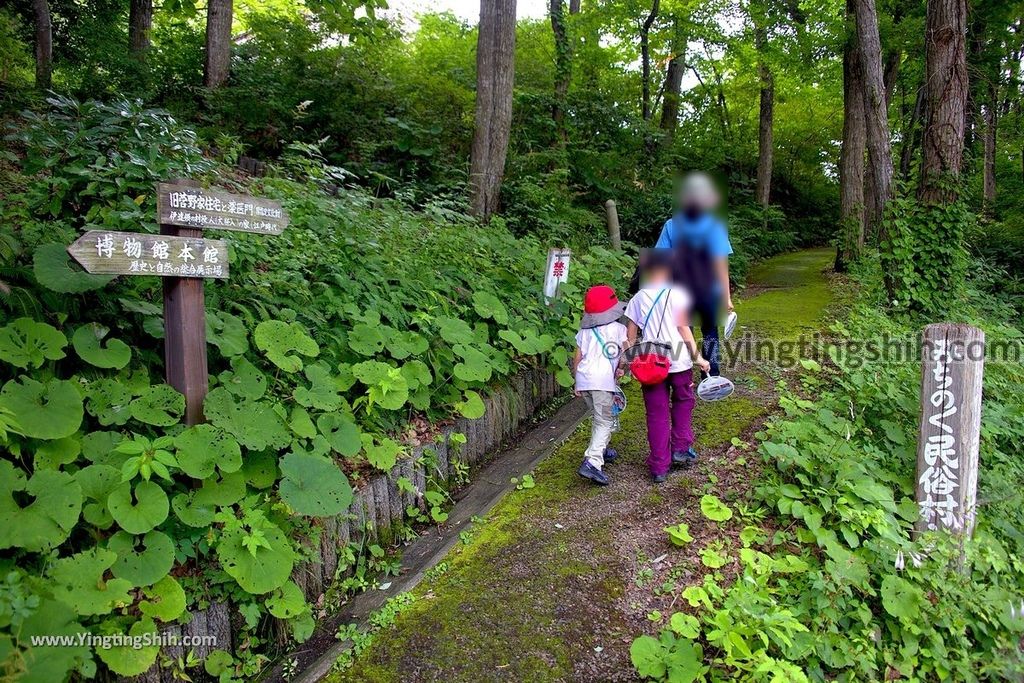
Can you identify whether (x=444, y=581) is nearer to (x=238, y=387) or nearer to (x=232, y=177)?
(x=238, y=387)

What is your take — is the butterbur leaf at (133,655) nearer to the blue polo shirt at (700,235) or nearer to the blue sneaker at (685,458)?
the blue sneaker at (685,458)

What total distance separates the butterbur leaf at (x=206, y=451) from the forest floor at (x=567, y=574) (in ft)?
3.77

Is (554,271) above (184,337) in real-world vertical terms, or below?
above

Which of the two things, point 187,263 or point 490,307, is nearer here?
point 187,263

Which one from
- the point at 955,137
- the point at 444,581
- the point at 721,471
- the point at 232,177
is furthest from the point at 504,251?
the point at 955,137

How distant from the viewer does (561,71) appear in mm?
13109

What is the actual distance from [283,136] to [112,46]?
18.9 feet

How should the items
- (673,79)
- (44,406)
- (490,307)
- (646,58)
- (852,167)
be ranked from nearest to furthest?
(44,406), (490,307), (852,167), (646,58), (673,79)

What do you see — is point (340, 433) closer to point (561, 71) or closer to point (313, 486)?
point (313, 486)

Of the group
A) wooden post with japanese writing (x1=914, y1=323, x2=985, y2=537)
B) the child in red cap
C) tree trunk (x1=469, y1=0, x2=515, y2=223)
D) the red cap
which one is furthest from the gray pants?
tree trunk (x1=469, y1=0, x2=515, y2=223)

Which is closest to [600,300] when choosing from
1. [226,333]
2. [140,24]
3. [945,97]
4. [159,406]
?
[226,333]

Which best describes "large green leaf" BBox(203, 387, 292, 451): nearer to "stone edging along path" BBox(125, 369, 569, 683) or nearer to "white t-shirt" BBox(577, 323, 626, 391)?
"stone edging along path" BBox(125, 369, 569, 683)

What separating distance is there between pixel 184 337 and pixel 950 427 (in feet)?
14.7

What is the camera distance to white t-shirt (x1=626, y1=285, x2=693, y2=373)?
393 cm
